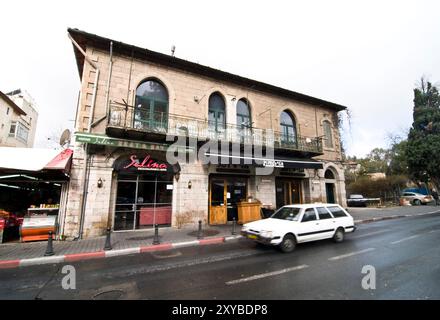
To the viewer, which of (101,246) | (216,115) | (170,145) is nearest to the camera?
(101,246)

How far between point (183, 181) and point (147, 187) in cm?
189

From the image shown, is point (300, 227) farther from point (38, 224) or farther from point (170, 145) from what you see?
point (38, 224)

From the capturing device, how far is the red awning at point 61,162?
→ 8049mm

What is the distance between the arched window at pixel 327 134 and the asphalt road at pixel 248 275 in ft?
34.5

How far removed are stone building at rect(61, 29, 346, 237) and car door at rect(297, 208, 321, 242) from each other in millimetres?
4436

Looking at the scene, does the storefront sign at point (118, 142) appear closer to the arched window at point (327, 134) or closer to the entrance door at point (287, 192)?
the entrance door at point (287, 192)

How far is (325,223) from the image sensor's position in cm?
750

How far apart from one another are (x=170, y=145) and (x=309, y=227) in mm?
7335

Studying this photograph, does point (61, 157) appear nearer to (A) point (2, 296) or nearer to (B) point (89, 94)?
(B) point (89, 94)

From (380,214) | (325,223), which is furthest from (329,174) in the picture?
(325,223)

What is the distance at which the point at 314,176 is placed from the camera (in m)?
15.2

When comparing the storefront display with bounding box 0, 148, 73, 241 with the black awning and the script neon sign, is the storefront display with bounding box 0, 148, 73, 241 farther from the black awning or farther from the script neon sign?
the black awning

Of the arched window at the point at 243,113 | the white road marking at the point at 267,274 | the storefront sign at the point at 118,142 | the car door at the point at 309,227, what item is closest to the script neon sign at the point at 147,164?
the storefront sign at the point at 118,142
